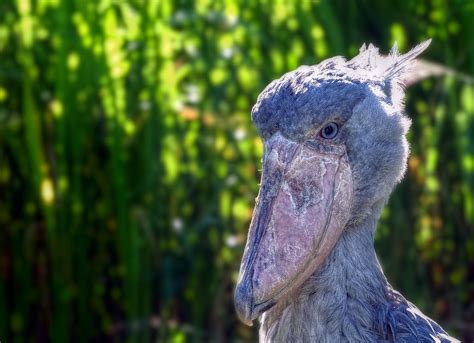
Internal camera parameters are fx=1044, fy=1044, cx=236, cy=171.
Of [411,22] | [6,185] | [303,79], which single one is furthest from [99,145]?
[303,79]

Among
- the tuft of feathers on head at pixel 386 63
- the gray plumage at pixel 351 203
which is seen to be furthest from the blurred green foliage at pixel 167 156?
the gray plumage at pixel 351 203

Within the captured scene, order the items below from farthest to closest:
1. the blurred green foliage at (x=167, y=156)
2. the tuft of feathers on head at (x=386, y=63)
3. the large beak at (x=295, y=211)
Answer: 1. the blurred green foliage at (x=167, y=156)
2. the tuft of feathers on head at (x=386, y=63)
3. the large beak at (x=295, y=211)

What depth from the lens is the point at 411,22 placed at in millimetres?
4344

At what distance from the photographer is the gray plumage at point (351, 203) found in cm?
237

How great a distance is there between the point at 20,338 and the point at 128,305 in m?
0.51

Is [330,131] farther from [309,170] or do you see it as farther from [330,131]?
[309,170]

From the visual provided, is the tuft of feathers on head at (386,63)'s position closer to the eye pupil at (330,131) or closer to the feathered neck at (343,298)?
the eye pupil at (330,131)

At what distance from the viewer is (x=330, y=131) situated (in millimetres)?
2391

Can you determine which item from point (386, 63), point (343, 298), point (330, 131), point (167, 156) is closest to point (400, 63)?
point (386, 63)

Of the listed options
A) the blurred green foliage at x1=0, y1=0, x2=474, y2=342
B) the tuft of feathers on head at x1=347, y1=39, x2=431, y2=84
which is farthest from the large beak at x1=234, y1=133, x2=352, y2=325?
the blurred green foliage at x1=0, y1=0, x2=474, y2=342

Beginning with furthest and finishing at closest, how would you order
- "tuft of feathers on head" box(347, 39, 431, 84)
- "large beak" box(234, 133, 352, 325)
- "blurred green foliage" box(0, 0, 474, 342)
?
"blurred green foliage" box(0, 0, 474, 342) → "tuft of feathers on head" box(347, 39, 431, 84) → "large beak" box(234, 133, 352, 325)

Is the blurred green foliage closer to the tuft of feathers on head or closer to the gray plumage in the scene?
the tuft of feathers on head

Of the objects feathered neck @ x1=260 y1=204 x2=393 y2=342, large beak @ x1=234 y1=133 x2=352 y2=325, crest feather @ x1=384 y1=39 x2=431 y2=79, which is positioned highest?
crest feather @ x1=384 y1=39 x2=431 y2=79

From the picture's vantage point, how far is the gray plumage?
2.37m
